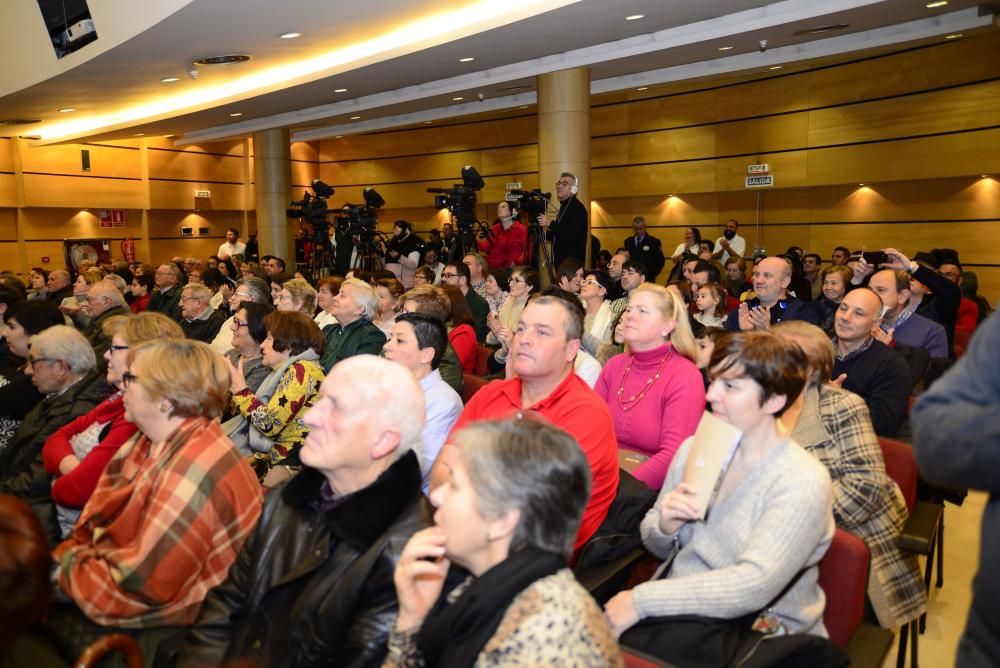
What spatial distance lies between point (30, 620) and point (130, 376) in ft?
3.15

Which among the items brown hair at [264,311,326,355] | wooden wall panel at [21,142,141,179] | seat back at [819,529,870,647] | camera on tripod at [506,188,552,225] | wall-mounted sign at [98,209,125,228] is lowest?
seat back at [819,529,870,647]

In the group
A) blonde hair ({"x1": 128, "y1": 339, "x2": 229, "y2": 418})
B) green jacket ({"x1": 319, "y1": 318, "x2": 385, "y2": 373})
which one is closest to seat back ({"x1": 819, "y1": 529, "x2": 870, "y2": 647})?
blonde hair ({"x1": 128, "y1": 339, "x2": 229, "y2": 418})

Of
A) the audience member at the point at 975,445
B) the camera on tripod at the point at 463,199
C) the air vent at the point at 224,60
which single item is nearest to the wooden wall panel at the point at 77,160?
the air vent at the point at 224,60

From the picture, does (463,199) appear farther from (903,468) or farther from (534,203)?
(903,468)

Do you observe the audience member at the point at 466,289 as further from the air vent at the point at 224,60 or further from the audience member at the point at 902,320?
the air vent at the point at 224,60

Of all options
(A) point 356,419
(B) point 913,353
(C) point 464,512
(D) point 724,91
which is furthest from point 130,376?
(D) point 724,91

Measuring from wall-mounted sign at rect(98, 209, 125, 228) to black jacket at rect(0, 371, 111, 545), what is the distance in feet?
40.6

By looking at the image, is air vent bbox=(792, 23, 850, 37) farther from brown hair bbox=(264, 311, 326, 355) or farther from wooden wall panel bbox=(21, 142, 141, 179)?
wooden wall panel bbox=(21, 142, 141, 179)

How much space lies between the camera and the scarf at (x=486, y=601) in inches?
47.8

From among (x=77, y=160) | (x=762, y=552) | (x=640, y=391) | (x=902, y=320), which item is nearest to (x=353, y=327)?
(x=640, y=391)

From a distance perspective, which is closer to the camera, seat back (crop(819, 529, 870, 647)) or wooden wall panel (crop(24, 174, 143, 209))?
seat back (crop(819, 529, 870, 647))

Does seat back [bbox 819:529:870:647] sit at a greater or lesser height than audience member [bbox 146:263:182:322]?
lesser

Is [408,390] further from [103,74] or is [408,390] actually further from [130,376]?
[103,74]

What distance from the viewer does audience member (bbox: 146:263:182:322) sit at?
6484mm
